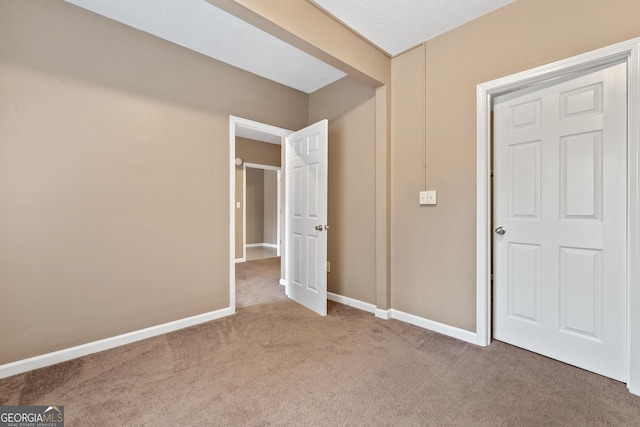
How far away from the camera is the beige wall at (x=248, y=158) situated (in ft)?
18.3

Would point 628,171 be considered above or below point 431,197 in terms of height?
above

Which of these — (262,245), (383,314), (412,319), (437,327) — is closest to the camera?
(437,327)

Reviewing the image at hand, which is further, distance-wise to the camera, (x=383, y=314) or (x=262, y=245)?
(x=262, y=245)

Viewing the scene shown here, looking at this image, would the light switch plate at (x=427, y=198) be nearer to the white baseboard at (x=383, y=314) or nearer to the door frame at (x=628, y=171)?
the door frame at (x=628, y=171)

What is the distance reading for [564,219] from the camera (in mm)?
1944

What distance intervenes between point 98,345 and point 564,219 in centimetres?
354

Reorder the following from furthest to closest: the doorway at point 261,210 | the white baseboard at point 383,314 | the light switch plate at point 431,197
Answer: the doorway at point 261,210 < the white baseboard at point 383,314 < the light switch plate at point 431,197

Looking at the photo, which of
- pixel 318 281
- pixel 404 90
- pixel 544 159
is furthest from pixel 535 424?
pixel 404 90

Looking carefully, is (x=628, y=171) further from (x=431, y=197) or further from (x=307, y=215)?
(x=307, y=215)

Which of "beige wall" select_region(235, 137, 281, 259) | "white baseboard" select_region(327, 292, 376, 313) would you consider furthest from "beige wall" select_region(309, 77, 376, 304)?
"beige wall" select_region(235, 137, 281, 259)

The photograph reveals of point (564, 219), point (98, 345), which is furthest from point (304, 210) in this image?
point (564, 219)

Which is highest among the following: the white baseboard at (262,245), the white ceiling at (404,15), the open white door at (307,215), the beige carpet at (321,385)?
the white ceiling at (404,15)

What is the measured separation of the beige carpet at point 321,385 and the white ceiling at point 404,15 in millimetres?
2599

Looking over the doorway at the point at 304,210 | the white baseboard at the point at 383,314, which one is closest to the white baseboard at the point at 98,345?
the doorway at the point at 304,210
